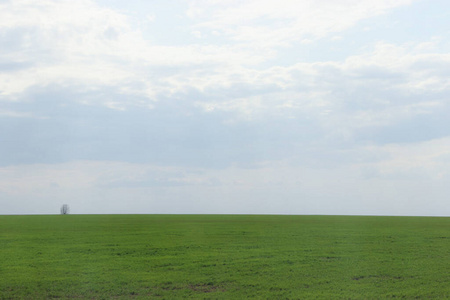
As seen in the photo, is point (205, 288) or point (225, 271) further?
point (225, 271)

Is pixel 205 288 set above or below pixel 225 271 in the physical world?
below

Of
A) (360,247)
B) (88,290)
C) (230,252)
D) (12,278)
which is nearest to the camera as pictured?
(88,290)

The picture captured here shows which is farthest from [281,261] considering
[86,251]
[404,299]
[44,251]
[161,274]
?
[44,251]

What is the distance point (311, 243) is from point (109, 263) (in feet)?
50.7

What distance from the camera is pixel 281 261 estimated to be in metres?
23.6

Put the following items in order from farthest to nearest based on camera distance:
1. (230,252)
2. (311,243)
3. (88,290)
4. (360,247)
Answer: (311,243), (360,247), (230,252), (88,290)

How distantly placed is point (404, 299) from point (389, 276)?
411cm

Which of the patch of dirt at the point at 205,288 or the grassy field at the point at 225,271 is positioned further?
the patch of dirt at the point at 205,288

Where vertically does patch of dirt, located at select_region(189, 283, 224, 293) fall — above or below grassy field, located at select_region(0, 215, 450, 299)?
below

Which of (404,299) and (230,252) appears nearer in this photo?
(404,299)

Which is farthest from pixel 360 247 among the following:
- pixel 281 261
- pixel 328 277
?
pixel 328 277

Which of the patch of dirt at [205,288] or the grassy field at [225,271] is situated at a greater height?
the grassy field at [225,271]

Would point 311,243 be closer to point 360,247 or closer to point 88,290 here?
point 360,247

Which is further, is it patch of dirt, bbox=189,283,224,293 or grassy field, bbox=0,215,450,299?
patch of dirt, bbox=189,283,224,293
